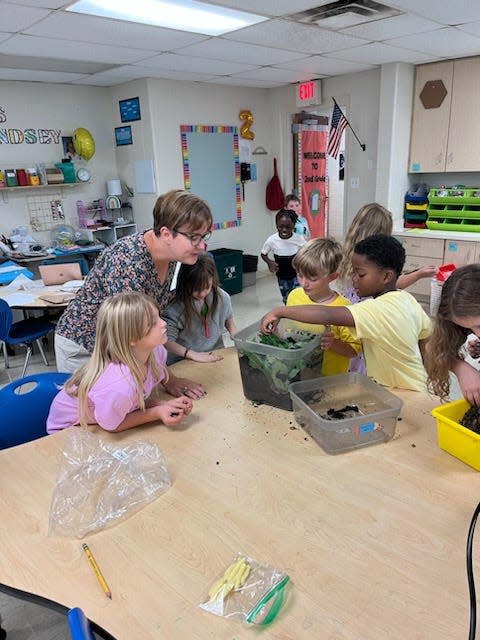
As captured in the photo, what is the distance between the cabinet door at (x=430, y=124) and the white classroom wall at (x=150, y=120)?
6.1 inches

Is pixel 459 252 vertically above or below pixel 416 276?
below

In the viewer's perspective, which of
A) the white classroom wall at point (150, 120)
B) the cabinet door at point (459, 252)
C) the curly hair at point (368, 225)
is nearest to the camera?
the curly hair at point (368, 225)

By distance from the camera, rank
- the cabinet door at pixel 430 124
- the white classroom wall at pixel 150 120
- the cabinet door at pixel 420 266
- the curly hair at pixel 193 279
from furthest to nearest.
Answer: the white classroom wall at pixel 150 120, the cabinet door at pixel 420 266, the cabinet door at pixel 430 124, the curly hair at pixel 193 279

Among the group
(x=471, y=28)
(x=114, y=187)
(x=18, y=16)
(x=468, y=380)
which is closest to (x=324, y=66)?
(x=471, y=28)

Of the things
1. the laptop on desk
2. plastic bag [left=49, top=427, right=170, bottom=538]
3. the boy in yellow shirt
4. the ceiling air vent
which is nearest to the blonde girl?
plastic bag [left=49, top=427, right=170, bottom=538]

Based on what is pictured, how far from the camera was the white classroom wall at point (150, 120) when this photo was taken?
5125mm

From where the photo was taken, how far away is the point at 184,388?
5.62ft

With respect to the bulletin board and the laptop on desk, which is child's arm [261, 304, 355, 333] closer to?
the laptop on desk

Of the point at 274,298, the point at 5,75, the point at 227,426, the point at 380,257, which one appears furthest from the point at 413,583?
the point at 5,75

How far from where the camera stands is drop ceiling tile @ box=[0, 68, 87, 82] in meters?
4.50

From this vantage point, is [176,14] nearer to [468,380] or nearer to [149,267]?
[149,267]

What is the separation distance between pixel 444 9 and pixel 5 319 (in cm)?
351

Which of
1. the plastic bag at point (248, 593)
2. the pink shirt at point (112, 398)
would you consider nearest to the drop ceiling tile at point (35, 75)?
the pink shirt at point (112, 398)

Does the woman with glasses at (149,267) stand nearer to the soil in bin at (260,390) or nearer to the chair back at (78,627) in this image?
the soil in bin at (260,390)
